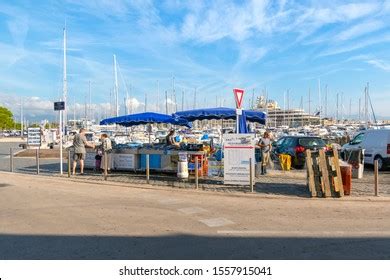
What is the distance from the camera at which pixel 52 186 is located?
14.1m

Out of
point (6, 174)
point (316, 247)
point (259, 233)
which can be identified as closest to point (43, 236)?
point (259, 233)

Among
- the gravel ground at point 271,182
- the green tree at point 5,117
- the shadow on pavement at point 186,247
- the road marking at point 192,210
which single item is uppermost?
the green tree at point 5,117

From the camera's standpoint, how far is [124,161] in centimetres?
1759

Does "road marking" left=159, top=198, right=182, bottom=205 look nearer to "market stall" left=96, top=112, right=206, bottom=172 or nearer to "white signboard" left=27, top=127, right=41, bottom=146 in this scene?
"market stall" left=96, top=112, right=206, bottom=172

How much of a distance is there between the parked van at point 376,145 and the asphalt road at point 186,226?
26.2 ft

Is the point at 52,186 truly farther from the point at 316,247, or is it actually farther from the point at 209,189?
the point at 316,247

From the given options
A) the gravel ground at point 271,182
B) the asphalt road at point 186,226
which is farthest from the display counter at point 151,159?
the asphalt road at point 186,226

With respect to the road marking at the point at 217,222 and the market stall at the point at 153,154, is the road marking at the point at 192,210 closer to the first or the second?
the road marking at the point at 217,222

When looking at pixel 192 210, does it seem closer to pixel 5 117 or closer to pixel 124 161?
pixel 124 161

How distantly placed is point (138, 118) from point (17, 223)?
11.4 meters

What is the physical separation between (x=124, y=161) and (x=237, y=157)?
20.4ft

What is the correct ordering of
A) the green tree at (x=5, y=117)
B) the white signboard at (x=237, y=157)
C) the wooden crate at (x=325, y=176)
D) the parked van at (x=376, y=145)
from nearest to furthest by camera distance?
the wooden crate at (x=325, y=176), the white signboard at (x=237, y=157), the parked van at (x=376, y=145), the green tree at (x=5, y=117)

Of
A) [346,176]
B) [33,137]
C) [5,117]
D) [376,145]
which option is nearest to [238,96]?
[346,176]

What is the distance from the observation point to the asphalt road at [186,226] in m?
6.27
